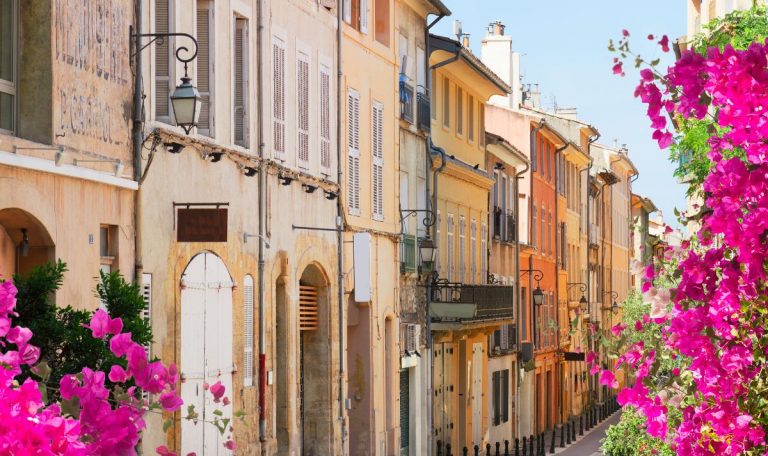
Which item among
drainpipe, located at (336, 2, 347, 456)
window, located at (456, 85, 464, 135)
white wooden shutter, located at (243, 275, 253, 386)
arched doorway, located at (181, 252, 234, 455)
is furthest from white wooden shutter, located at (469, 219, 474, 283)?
arched doorway, located at (181, 252, 234, 455)

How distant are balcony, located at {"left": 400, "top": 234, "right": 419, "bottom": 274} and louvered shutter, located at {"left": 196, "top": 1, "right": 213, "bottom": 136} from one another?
12.3m

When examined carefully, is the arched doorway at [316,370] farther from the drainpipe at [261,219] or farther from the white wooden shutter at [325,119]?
the drainpipe at [261,219]

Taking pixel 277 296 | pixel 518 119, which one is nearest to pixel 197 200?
pixel 277 296

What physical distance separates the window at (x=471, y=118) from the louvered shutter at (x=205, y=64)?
2152 cm

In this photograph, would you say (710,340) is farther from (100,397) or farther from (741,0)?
(741,0)

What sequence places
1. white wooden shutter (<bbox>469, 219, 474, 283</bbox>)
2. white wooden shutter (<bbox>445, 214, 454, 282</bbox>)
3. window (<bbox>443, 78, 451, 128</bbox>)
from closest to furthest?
white wooden shutter (<bbox>445, 214, 454, 282</bbox>) → window (<bbox>443, 78, 451, 128</bbox>) → white wooden shutter (<bbox>469, 219, 474, 283</bbox>)

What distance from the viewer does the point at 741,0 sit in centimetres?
3075

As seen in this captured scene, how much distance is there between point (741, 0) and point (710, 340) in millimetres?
23815

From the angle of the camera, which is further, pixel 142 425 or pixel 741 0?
pixel 741 0

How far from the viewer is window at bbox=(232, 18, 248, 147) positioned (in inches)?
833

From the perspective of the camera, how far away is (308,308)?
25.4m

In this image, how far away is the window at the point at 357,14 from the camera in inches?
1081

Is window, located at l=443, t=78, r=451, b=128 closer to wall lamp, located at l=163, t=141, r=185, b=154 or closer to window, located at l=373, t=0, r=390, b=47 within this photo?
window, located at l=373, t=0, r=390, b=47

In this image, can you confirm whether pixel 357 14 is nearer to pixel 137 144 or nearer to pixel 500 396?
pixel 137 144
